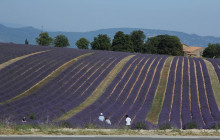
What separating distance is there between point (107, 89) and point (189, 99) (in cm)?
995

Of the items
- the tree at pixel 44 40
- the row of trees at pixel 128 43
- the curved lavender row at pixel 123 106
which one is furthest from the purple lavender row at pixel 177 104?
the tree at pixel 44 40

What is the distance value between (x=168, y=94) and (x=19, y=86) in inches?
722

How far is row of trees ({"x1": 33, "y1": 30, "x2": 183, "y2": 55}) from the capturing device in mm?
123812

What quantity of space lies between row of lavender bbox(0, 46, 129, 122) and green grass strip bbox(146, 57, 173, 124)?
7.88 m

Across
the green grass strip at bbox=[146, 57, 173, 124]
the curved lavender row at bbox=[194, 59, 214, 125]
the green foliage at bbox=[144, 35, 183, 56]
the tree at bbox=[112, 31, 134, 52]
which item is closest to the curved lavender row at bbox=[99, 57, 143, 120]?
the green grass strip at bbox=[146, 57, 173, 124]

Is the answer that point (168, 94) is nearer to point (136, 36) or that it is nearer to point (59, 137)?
point (59, 137)

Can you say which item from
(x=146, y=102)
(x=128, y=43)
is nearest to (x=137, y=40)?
(x=128, y=43)

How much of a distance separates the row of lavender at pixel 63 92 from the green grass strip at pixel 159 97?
25.9 ft

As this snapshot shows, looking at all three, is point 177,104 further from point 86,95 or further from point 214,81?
point 214,81

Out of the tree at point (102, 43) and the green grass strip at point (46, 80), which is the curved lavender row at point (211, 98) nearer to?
the green grass strip at point (46, 80)

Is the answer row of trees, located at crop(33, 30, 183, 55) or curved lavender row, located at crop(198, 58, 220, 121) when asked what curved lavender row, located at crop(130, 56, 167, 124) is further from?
row of trees, located at crop(33, 30, 183, 55)

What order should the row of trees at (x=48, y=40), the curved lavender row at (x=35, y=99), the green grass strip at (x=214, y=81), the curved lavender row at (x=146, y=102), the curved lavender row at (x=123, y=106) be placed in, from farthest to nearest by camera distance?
the row of trees at (x=48, y=40)
the green grass strip at (x=214, y=81)
the curved lavender row at (x=35, y=99)
the curved lavender row at (x=146, y=102)
the curved lavender row at (x=123, y=106)

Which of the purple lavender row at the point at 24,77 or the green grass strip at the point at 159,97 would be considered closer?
the green grass strip at the point at 159,97

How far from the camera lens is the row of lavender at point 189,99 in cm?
2845
